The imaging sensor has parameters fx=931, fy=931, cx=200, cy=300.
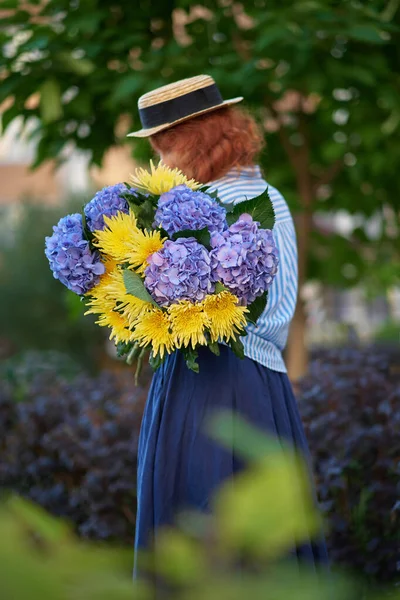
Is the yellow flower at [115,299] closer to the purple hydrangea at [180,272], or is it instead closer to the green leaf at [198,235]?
the purple hydrangea at [180,272]

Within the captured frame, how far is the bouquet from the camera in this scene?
2215 mm

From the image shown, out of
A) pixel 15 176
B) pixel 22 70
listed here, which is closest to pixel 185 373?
pixel 22 70

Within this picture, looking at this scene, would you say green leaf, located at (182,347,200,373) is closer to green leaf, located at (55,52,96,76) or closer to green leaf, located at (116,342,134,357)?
green leaf, located at (116,342,134,357)

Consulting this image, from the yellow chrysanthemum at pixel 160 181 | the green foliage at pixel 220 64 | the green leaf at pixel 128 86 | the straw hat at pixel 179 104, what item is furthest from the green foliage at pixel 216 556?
the green leaf at pixel 128 86

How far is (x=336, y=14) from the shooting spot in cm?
368

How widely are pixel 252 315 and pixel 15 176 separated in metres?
20.3

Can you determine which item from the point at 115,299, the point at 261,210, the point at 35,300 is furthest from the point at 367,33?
the point at 35,300

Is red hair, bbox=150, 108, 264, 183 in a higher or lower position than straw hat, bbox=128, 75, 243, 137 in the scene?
lower

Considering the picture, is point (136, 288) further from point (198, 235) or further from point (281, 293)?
point (281, 293)

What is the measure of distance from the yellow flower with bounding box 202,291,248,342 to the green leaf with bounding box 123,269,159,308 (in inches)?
5.3

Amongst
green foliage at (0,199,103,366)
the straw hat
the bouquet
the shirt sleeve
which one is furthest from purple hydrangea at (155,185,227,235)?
green foliage at (0,199,103,366)

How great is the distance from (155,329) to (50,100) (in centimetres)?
205

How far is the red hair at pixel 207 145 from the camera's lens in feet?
8.95

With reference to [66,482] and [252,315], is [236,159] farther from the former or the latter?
[66,482]
